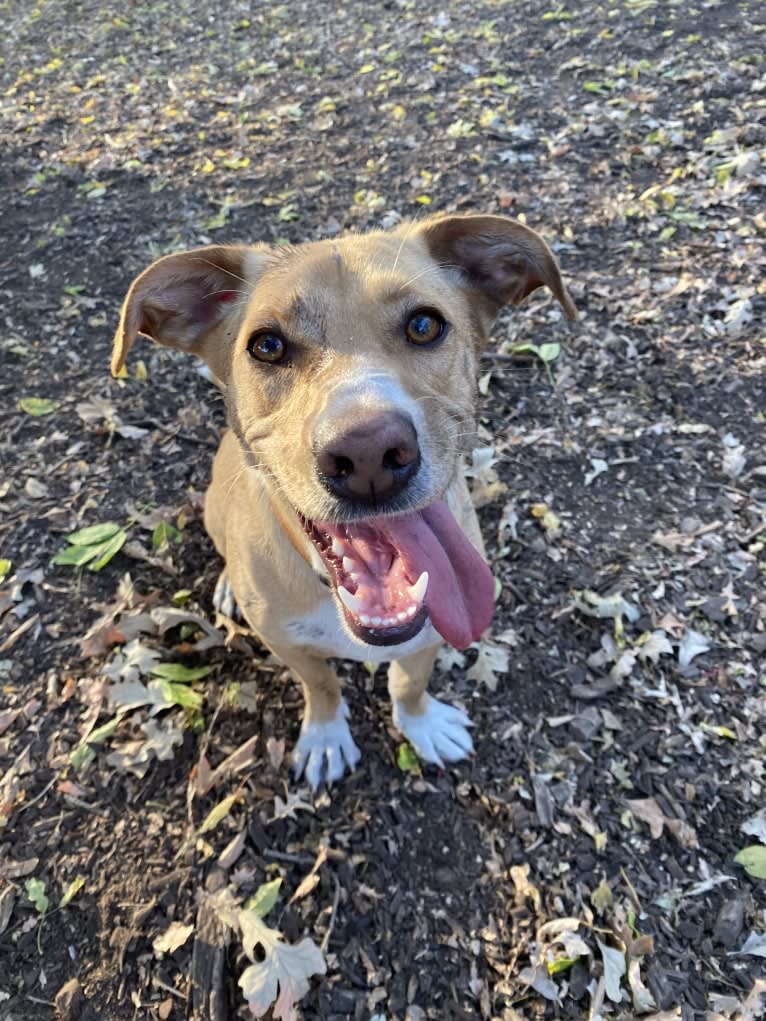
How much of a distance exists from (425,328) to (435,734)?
80.2 inches

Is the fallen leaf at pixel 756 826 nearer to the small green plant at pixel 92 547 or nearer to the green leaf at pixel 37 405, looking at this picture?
the small green plant at pixel 92 547

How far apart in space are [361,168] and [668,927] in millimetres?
7276

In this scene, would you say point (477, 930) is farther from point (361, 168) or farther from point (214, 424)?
point (361, 168)

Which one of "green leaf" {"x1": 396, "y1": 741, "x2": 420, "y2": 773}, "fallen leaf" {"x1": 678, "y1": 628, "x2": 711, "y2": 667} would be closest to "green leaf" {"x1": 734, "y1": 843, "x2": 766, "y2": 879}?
"fallen leaf" {"x1": 678, "y1": 628, "x2": 711, "y2": 667}

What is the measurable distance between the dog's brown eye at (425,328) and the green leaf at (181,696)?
7.42 feet

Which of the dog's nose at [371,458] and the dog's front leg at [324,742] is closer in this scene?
the dog's nose at [371,458]

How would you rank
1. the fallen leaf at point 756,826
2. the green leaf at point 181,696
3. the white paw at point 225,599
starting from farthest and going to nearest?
the white paw at point 225,599, the green leaf at point 181,696, the fallen leaf at point 756,826

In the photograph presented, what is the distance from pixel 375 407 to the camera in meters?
1.98

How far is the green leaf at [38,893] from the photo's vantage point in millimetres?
3037

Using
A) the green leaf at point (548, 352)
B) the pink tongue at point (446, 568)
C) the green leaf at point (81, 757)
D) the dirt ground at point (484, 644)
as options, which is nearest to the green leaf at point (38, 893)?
the dirt ground at point (484, 644)

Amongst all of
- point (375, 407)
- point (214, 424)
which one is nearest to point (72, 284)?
point (214, 424)

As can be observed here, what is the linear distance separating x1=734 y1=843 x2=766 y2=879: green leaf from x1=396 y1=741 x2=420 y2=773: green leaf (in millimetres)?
1531

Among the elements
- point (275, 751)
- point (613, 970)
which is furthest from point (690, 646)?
point (275, 751)

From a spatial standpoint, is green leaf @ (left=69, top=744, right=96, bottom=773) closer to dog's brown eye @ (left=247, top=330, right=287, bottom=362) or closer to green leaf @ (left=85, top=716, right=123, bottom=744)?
green leaf @ (left=85, top=716, right=123, bottom=744)
